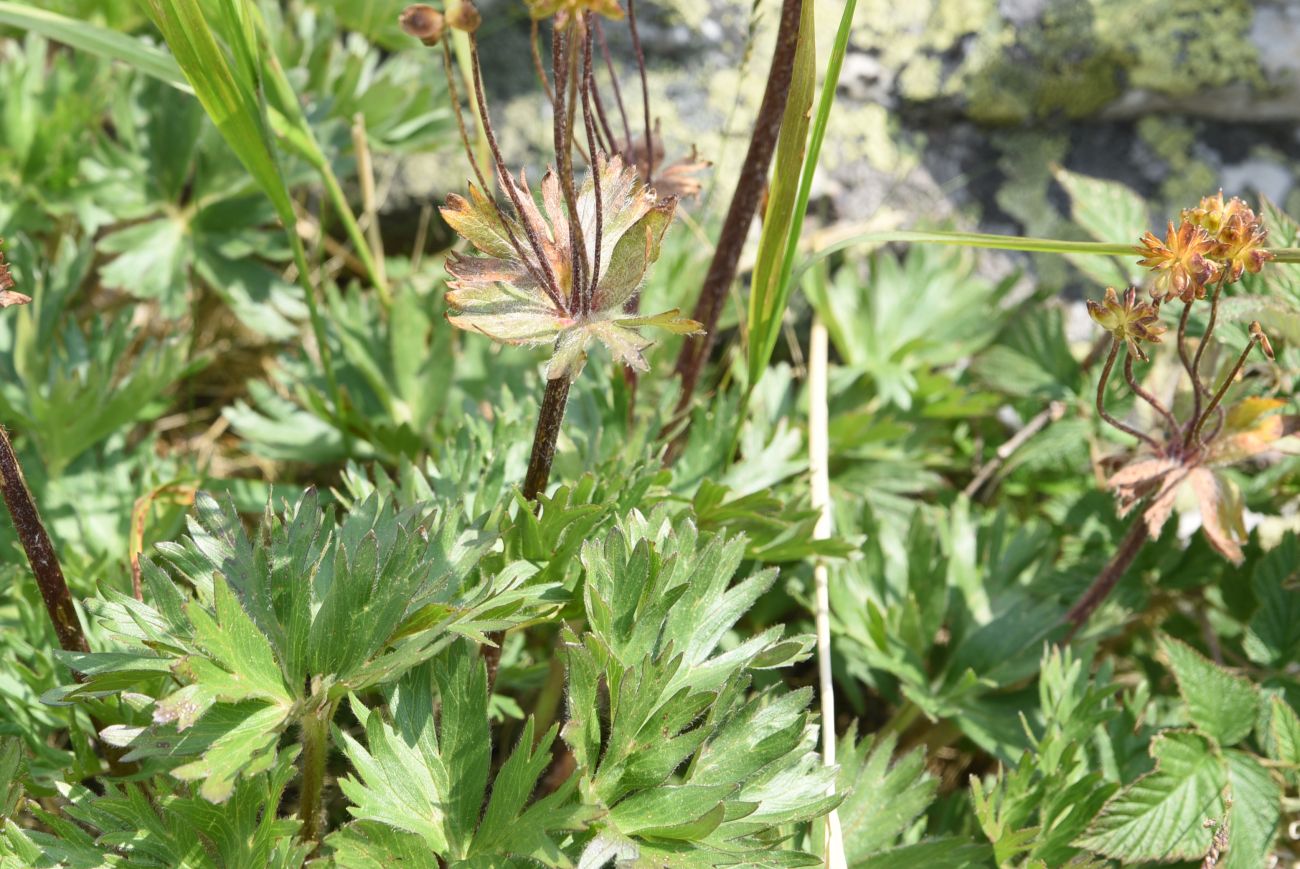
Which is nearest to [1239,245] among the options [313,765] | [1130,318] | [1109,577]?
[1130,318]

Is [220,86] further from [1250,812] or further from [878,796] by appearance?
[1250,812]

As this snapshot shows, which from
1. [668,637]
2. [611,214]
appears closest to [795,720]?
[668,637]

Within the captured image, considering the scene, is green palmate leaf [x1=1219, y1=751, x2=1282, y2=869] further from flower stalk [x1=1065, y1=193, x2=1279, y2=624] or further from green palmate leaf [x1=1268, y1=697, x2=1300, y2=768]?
flower stalk [x1=1065, y1=193, x2=1279, y2=624]

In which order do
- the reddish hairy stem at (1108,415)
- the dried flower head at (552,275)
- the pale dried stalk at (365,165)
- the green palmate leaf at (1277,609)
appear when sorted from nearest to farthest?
the dried flower head at (552,275) → the reddish hairy stem at (1108,415) → the green palmate leaf at (1277,609) → the pale dried stalk at (365,165)

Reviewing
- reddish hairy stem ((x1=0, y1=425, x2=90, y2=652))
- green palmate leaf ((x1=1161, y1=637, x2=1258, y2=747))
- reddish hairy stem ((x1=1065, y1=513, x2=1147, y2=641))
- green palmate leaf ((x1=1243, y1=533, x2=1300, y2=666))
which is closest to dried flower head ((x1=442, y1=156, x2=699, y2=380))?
reddish hairy stem ((x1=0, y1=425, x2=90, y2=652))

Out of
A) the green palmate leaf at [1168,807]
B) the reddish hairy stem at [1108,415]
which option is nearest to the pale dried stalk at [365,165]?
the reddish hairy stem at [1108,415]

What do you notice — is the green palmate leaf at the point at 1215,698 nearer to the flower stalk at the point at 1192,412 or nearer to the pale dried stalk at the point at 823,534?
the flower stalk at the point at 1192,412

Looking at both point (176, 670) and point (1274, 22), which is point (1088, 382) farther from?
point (176, 670)

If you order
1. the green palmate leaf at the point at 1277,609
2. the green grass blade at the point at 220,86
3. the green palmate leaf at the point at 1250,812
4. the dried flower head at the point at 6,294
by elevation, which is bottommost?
the green palmate leaf at the point at 1250,812
